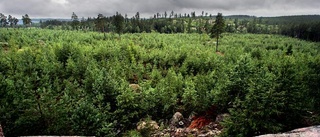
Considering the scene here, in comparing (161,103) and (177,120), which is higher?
(161,103)

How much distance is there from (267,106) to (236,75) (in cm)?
632

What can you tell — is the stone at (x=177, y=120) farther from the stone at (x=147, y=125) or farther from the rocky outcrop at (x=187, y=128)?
the stone at (x=147, y=125)

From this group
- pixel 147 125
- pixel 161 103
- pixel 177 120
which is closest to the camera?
pixel 147 125

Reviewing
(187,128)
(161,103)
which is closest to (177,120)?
(187,128)

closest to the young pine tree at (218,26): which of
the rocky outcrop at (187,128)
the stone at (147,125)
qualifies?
the rocky outcrop at (187,128)

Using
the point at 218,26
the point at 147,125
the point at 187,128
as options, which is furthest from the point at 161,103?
the point at 218,26

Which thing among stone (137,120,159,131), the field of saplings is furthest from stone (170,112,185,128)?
stone (137,120,159,131)

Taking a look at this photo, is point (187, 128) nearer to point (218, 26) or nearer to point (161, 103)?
point (161, 103)

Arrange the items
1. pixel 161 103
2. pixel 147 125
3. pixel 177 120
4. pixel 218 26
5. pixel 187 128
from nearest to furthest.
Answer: pixel 147 125
pixel 187 128
pixel 177 120
pixel 161 103
pixel 218 26

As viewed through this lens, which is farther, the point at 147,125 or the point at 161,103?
the point at 161,103

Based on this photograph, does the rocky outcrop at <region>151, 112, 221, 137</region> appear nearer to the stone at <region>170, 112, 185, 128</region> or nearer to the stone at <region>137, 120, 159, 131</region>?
the stone at <region>170, 112, 185, 128</region>

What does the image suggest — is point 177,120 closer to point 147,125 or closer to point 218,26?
point 147,125

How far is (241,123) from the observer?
53.5ft

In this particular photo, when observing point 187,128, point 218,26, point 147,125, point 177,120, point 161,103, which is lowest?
point 187,128
